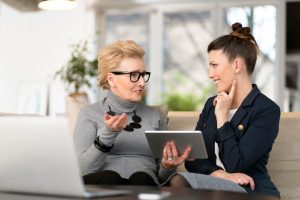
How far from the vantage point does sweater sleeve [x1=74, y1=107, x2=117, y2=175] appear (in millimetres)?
2461

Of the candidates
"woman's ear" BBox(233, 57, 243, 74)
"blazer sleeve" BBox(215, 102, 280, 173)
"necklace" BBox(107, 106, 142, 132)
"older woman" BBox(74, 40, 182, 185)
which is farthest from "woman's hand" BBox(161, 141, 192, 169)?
"woman's ear" BBox(233, 57, 243, 74)

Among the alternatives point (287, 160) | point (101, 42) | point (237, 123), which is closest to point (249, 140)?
point (237, 123)

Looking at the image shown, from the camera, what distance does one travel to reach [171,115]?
123 inches

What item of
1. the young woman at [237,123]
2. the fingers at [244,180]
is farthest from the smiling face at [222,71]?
the fingers at [244,180]

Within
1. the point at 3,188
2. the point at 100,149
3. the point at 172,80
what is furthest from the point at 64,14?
the point at 3,188

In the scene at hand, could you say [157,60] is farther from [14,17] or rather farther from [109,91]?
[109,91]

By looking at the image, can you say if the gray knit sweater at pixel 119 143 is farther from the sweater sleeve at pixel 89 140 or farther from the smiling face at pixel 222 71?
the smiling face at pixel 222 71

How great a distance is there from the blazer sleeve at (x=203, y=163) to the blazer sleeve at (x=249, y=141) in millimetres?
90

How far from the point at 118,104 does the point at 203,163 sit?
19.9 inches

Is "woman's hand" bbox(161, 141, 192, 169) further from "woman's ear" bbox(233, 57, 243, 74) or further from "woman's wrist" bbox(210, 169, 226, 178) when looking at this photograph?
"woman's ear" bbox(233, 57, 243, 74)

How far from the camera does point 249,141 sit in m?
2.47

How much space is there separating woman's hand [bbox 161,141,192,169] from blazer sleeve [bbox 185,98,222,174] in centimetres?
22

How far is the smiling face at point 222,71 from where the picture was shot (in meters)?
2.65

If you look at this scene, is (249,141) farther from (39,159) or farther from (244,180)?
(39,159)
